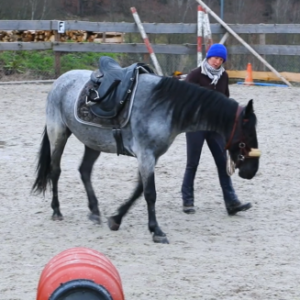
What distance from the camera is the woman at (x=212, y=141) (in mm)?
6383

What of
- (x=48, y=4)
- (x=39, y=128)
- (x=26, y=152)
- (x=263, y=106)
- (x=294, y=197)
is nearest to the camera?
(x=294, y=197)

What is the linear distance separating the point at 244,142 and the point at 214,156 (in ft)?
2.98

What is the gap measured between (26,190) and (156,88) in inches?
87.1

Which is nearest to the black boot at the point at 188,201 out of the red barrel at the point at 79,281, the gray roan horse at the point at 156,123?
the gray roan horse at the point at 156,123

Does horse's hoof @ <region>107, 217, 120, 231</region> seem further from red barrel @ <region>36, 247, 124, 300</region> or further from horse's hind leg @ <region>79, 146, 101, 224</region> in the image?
red barrel @ <region>36, 247, 124, 300</region>

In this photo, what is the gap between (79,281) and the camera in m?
3.52

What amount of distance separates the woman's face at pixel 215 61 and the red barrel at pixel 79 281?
3.09m

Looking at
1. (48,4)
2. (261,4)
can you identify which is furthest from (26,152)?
(261,4)

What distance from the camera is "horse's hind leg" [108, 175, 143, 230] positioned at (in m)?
5.97

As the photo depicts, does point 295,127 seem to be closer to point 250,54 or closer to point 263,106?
point 263,106

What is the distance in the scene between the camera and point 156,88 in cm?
578

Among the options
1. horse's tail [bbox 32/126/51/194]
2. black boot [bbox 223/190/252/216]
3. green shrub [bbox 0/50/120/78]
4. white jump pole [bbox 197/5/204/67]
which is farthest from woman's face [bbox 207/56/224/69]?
green shrub [bbox 0/50/120/78]

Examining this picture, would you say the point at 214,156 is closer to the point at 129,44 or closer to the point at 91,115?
the point at 91,115

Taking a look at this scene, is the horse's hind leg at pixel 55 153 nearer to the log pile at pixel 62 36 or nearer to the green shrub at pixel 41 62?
the green shrub at pixel 41 62
